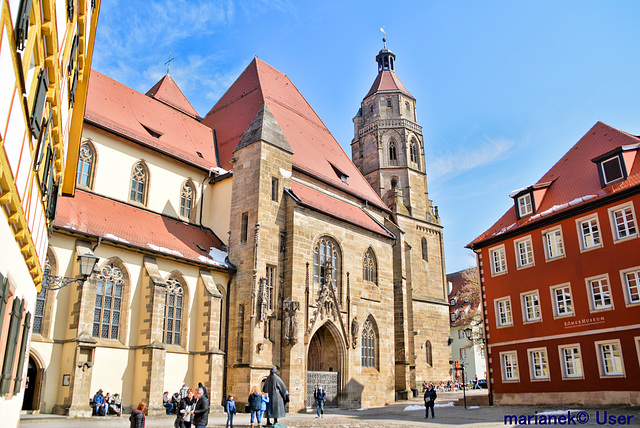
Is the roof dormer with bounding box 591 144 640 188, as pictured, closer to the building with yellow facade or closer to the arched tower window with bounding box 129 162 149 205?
the building with yellow facade

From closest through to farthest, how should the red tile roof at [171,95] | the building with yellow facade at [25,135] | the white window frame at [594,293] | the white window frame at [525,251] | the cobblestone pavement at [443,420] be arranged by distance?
the building with yellow facade at [25,135], the cobblestone pavement at [443,420], the white window frame at [594,293], the white window frame at [525,251], the red tile roof at [171,95]

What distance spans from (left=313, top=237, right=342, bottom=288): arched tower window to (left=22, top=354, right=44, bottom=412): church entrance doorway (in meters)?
10.3

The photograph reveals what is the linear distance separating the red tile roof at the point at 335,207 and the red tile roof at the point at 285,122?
1.06 metres

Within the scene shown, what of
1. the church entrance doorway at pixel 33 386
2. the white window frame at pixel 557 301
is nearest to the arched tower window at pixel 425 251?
the white window frame at pixel 557 301

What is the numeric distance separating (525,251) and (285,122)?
44.1 feet

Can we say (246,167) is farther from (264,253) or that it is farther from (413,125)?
(413,125)

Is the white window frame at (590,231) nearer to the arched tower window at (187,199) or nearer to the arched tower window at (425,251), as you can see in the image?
the arched tower window at (187,199)

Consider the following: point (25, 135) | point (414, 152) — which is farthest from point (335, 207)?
point (25, 135)

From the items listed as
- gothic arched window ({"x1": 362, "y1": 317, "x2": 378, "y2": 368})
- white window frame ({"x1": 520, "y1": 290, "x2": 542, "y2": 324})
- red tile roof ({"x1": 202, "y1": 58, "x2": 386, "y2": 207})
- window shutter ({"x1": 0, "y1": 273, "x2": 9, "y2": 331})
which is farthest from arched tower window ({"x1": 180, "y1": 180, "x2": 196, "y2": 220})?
window shutter ({"x1": 0, "y1": 273, "x2": 9, "y2": 331})

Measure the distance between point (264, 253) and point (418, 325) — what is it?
1485 centimetres

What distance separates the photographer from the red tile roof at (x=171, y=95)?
28.5 meters

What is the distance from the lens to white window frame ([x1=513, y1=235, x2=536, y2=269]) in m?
19.9

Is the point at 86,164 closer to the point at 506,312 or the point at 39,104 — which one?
the point at 39,104

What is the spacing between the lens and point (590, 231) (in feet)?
58.7
